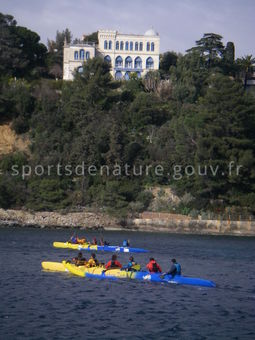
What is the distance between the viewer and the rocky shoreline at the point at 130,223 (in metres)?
60.7

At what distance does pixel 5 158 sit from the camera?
70.7 meters

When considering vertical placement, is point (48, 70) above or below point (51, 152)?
above

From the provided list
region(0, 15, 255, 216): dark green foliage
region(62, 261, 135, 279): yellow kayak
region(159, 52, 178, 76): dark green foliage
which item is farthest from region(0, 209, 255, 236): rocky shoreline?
region(159, 52, 178, 76): dark green foliage

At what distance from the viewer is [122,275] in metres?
30.7

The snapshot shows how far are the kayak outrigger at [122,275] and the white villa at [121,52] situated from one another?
66951 mm

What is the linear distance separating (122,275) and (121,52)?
232 feet

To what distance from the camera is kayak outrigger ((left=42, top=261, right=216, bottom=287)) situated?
95.3 ft

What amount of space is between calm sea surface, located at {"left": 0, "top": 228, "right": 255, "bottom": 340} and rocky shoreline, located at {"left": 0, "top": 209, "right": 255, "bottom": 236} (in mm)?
19889

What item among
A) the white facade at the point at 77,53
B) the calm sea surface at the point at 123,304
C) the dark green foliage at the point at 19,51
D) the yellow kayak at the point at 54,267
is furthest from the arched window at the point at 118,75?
the yellow kayak at the point at 54,267

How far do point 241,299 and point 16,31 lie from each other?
78397mm

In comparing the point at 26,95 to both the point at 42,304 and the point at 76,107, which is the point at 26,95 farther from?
the point at 42,304

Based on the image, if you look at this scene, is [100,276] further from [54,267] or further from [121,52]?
[121,52]

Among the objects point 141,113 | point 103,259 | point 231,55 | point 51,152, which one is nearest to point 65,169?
point 51,152

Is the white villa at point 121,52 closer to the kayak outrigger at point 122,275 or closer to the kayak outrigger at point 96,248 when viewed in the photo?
the kayak outrigger at point 96,248
